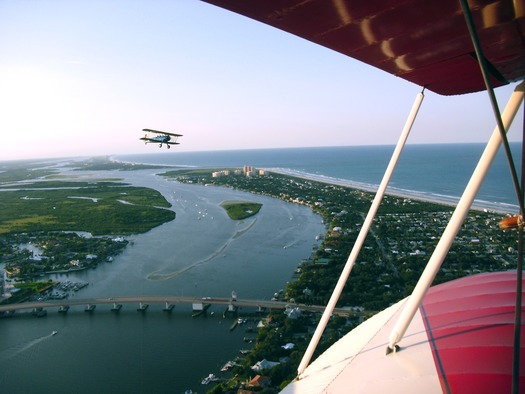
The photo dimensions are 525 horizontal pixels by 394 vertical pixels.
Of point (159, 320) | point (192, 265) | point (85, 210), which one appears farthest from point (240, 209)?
point (159, 320)

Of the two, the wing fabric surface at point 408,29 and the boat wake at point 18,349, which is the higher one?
the wing fabric surface at point 408,29

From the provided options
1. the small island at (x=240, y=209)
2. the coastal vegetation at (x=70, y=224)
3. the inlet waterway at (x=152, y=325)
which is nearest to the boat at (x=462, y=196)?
the inlet waterway at (x=152, y=325)

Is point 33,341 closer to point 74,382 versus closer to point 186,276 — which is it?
point 74,382

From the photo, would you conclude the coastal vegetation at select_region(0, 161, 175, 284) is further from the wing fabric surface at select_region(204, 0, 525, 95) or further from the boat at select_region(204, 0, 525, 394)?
the wing fabric surface at select_region(204, 0, 525, 95)

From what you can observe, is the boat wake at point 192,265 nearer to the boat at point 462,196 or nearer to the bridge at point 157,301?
the bridge at point 157,301

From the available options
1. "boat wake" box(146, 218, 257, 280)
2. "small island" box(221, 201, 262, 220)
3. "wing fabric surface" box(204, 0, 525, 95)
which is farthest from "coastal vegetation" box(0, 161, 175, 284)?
"wing fabric surface" box(204, 0, 525, 95)

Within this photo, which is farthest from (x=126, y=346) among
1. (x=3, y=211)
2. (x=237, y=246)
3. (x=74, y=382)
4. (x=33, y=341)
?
(x=3, y=211)
